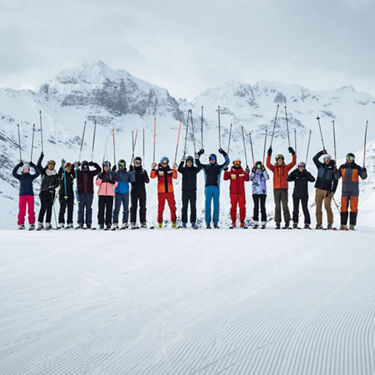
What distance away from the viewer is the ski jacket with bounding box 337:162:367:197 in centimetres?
964

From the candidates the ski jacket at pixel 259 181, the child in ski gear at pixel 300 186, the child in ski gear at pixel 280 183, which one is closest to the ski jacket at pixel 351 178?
the child in ski gear at pixel 300 186

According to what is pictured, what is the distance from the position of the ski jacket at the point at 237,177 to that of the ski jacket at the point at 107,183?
3.21 meters

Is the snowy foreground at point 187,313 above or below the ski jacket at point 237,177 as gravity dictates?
below

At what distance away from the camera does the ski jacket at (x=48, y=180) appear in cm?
996

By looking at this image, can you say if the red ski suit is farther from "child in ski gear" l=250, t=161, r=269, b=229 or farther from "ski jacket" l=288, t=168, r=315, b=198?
"ski jacket" l=288, t=168, r=315, b=198

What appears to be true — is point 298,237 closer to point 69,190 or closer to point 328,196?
point 328,196

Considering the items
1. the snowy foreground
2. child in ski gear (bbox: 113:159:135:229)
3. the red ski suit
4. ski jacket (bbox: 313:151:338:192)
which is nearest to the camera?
the snowy foreground

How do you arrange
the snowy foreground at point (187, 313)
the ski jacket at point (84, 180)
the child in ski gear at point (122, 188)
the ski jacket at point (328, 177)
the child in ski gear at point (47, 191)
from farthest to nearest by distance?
the ski jacket at point (84, 180) < the child in ski gear at point (122, 188) < the ski jacket at point (328, 177) < the child in ski gear at point (47, 191) < the snowy foreground at point (187, 313)

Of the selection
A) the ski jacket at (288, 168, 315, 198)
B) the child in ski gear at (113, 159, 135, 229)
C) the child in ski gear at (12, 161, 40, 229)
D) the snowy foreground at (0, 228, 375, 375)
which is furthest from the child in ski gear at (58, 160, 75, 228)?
the ski jacket at (288, 168, 315, 198)

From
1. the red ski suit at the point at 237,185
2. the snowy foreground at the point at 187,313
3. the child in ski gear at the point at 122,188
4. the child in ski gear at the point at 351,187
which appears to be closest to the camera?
the snowy foreground at the point at 187,313

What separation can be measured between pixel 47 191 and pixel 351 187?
325 inches

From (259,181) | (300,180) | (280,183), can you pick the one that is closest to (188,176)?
(259,181)

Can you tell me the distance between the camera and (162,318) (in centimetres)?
262

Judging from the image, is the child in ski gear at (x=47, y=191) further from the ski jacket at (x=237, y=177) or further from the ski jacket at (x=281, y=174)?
the ski jacket at (x=281, y=174)
